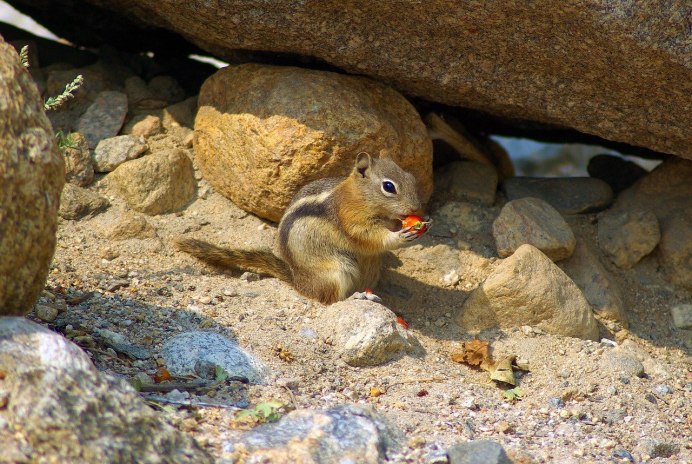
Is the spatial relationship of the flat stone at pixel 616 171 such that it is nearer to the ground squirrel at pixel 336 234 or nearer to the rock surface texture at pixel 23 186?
the ground squirrel at pixel 336 234

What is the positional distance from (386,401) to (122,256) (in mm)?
2378

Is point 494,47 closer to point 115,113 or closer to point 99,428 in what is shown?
point 115,113

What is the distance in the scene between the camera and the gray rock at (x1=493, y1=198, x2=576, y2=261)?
645 cm

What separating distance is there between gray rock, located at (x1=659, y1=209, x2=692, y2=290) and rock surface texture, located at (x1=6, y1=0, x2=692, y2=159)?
0.82 metres

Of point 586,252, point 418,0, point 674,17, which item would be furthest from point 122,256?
point 674,17

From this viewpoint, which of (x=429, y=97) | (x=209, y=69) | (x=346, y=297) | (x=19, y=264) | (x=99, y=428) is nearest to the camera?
(x=99, y=428)

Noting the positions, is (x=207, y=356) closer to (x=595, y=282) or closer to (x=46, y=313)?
(x=46, y=313)

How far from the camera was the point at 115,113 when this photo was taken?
7008 mm

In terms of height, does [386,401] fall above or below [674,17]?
below

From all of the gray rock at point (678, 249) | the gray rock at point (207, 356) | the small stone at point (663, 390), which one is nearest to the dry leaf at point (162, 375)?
the gray rock at point (207, 356)

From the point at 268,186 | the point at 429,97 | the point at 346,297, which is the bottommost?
the point at 346,297

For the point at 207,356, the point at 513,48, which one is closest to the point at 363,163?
the point at 513,48

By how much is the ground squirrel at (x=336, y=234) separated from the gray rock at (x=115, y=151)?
101cm

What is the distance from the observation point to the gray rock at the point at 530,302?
593 centimetres
